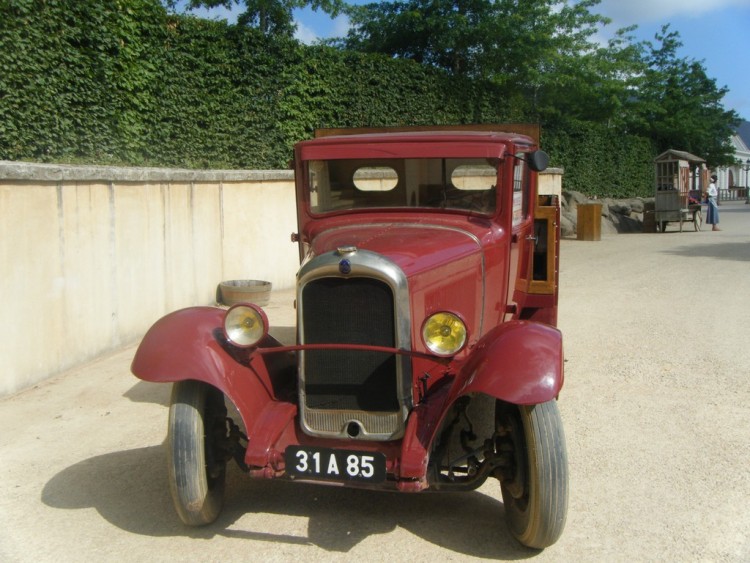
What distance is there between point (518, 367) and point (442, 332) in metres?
0.46

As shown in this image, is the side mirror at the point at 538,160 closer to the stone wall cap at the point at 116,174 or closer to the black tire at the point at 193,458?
the black tire at the point at 193,458

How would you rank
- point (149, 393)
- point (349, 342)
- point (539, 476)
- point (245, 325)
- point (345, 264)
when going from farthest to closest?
point (149, 393)
point (245, 325)
point (349, 342)
point (345, 264)
point (539, 476)

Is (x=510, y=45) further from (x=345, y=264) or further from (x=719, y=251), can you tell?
(x=345, y=264)

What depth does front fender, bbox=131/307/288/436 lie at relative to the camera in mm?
3920

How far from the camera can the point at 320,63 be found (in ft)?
43.5

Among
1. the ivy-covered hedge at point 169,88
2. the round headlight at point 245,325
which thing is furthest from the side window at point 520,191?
the ivy-covered hedge at point 169,88

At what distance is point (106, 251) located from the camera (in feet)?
24.8

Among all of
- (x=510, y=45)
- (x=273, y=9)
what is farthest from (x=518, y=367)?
(x=510, y=45)

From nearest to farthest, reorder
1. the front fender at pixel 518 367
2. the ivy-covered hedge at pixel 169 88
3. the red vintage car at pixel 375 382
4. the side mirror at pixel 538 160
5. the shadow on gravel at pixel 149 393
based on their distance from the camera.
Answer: the front fender at pixel 518 367 → the red vintage car at pixel 375 382 → the side mirror at pixel 538 160 → the shadow on gravel at pixel 149 393 → the ivy-covered hedge at pixel 169 88

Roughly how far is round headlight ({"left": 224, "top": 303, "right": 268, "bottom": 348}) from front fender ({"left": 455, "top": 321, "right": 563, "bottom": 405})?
1.05 meters

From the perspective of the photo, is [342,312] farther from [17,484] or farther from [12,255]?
[12,255]

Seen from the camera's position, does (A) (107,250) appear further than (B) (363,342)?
Yes

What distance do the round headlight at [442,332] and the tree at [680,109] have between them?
24355 millimetres

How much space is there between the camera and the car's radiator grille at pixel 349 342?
153 inches
